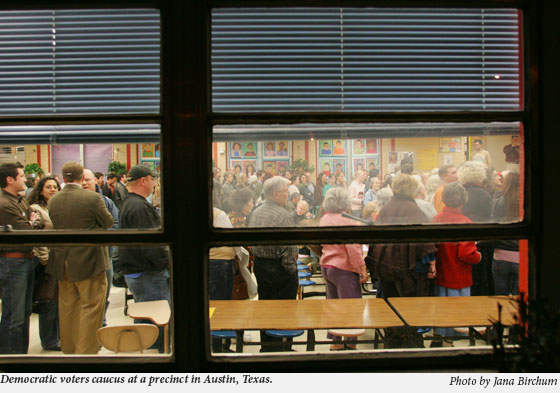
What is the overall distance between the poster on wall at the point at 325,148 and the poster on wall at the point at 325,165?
0.06 ft

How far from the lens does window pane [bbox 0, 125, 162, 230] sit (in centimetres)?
157

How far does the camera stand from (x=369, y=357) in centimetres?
157

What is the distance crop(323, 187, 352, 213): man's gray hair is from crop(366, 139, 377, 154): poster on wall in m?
0.16

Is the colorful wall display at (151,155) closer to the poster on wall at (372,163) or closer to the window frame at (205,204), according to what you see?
the window frame at (205,204)

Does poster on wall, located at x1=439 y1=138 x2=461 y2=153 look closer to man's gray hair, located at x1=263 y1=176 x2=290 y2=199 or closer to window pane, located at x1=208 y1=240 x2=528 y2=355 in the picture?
man's gray hair, located at x1=263 y1=176 x2=290 y2=199

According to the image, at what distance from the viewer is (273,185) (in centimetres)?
158

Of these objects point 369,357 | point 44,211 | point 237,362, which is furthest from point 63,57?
point 369,357

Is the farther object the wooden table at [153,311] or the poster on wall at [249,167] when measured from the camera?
the wooden table at [153,311]

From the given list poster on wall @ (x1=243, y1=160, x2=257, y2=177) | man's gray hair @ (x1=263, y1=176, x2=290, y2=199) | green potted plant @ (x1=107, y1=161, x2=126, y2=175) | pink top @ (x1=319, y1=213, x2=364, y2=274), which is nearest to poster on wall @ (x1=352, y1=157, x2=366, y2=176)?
man's gray hair @ (x1=263, y1=176, x2=290, y2=199)

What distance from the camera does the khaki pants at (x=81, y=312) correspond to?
2.34 metres

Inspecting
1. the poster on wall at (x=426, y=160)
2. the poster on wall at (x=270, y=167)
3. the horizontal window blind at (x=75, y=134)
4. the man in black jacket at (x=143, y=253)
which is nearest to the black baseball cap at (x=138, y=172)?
the man in black jacket at (x=143, y=253)

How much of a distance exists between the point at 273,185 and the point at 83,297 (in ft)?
6.86

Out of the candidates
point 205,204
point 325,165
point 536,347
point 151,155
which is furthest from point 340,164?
point 536,347

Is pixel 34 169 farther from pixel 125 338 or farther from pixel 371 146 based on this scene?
pixel 371 146
